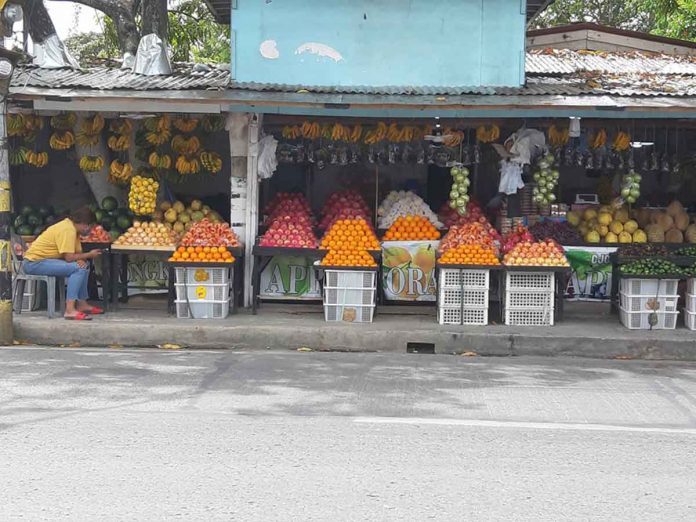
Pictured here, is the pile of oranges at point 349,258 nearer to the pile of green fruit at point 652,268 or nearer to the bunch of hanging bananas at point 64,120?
the pile of green fruit at point 652,268

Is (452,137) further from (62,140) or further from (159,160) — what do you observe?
(62,140)

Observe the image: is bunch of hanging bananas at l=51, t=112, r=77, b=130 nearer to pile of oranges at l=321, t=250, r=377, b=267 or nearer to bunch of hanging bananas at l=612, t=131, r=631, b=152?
pile of oranges at l=321, t=250, r=377, b=267

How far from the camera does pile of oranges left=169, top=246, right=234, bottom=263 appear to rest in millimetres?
10984

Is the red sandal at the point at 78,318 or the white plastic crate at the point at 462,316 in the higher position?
the white plastic crate at the point at 462,316

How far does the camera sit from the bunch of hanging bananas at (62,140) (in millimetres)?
12094

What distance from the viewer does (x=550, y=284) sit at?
10.9 meters

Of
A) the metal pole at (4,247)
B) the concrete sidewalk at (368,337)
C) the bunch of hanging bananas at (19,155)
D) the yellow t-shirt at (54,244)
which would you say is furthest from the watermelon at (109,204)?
the metal pole at (4,247)

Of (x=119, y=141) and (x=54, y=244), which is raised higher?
(x=119, y=141)

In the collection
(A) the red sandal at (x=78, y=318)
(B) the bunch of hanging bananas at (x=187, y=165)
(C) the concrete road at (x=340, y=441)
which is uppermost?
(B) the bunch of hanging bananas at (x=187, y=165)

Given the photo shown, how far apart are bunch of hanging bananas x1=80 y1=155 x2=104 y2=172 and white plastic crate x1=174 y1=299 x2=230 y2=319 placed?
248 centimetres

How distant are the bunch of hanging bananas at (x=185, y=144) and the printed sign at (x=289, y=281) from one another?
1.92 meters

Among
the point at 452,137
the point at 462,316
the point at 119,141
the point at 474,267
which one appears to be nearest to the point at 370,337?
the point at 462,316

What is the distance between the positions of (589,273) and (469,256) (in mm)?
2079

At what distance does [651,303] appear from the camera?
35.6 ft
